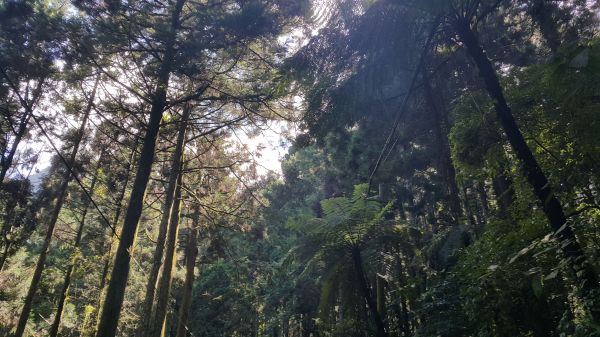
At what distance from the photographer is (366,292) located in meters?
7.27

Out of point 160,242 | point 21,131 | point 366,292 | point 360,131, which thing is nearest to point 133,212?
point 160,242

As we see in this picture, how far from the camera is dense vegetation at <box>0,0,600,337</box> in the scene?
143 inches

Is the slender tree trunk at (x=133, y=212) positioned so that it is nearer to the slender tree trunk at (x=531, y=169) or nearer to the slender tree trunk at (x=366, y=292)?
the slender tree trunk at (x=366, y=292)

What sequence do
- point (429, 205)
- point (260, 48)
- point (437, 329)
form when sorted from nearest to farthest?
point (437, 329) < point (260, 48) < point (429, 205)

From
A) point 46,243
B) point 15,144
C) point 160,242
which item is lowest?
point 160,242

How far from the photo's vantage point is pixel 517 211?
4.75 meters

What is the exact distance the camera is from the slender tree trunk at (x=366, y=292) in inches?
276

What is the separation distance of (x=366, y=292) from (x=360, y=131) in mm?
8384

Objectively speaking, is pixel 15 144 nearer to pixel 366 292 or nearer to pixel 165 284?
pixel 165 284

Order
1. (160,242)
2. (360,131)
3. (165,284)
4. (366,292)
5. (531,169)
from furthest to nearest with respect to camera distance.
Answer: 1. (360,131)
2. (165,284)
3. (160,242)
4. (366,292)
5. (531,169)

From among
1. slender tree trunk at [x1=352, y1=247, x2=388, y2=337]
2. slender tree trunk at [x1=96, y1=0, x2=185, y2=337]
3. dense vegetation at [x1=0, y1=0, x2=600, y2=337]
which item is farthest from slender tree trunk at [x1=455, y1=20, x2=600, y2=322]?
slender tree trunk at [x1=96, y1=0, x2=185, y2=337]

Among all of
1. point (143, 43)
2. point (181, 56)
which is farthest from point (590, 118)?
point (143, 43)

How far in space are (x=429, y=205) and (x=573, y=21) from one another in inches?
381

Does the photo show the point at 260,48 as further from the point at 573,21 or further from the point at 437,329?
the point at 573,21
